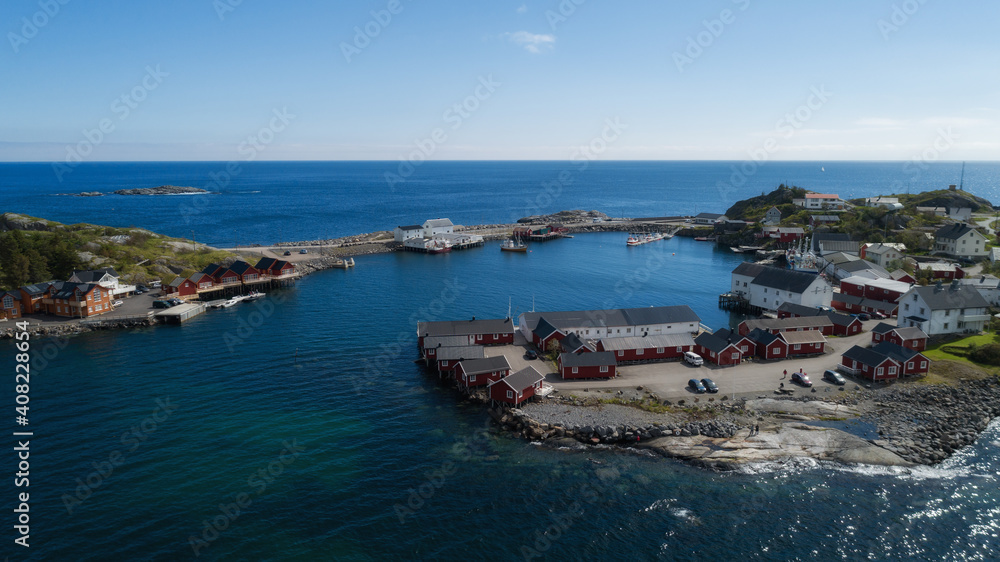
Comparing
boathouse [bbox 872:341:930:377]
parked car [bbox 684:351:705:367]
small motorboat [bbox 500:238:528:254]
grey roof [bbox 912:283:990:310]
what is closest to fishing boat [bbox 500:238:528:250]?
small motorboat [bbox 500:238:528:254]

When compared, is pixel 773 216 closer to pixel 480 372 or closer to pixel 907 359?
pixel 907 359

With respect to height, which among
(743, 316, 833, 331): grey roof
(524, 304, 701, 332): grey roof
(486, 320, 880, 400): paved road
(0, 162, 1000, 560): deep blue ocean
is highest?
(524, 304, 701, 332): grey roof

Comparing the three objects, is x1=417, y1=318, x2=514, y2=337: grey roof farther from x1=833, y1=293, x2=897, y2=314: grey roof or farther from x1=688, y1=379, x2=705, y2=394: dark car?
x1=833, y1=293, x2=897, y2=314: grey roof

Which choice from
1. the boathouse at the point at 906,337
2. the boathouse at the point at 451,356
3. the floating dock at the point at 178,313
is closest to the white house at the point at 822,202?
the boathouse at the point at 906,337

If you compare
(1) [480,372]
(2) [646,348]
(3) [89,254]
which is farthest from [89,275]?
(2) [646,348]

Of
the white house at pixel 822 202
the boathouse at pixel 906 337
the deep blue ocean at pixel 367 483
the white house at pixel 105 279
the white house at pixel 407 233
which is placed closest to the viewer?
the deep blue ocean at pixel 367 483

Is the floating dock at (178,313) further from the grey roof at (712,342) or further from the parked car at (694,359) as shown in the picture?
the grey roof at (712,342)
